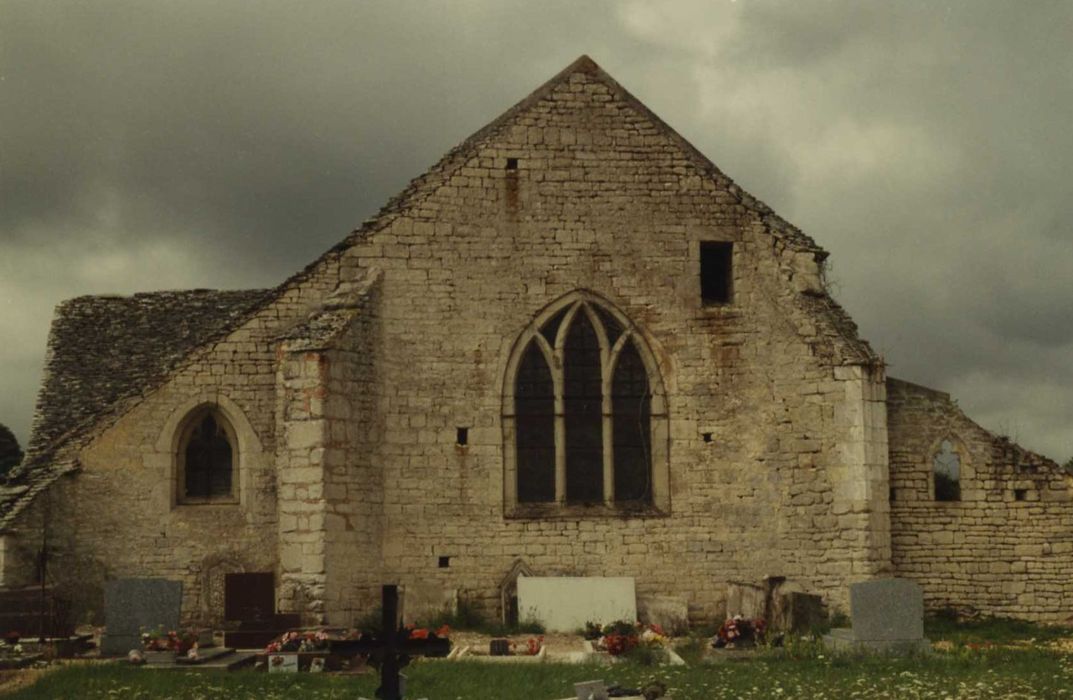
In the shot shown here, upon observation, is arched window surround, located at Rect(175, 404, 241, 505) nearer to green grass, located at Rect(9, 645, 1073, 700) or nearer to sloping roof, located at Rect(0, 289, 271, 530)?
sloping roof, located at Rect(0, 289, 271, 530)

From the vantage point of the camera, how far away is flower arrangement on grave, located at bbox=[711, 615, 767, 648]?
15398 mm

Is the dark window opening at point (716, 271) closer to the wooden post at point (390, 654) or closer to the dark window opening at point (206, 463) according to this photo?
the dark window opening at point (206, 463)

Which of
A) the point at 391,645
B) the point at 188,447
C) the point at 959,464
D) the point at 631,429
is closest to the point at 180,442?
the point at 188,447

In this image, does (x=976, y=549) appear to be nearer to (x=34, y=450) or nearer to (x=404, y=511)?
(x=404, y=511)

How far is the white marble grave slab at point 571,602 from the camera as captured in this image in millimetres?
17375

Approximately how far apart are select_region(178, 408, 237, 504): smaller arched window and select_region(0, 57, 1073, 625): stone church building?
0.04 m

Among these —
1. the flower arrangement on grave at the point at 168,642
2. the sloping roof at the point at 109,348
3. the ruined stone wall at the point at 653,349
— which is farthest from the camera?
the sloping roof at the point at 109,348

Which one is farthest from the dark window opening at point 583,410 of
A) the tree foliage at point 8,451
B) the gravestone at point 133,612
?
the tree foliage at point 8,451

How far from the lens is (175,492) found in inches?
751

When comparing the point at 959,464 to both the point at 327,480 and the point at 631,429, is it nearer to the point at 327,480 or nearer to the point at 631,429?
the point at 631,429

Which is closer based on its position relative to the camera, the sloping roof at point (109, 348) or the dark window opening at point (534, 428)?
the dark window opening at point (534, 428)

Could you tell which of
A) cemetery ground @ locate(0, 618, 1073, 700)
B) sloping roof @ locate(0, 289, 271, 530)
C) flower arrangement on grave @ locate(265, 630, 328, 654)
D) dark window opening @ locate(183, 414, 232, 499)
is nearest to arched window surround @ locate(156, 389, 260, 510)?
dark window opening @ locate(183, 414, 232, 499)

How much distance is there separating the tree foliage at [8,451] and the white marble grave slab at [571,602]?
586 inches

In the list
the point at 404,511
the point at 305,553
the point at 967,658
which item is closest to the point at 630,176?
the point at 404,511
